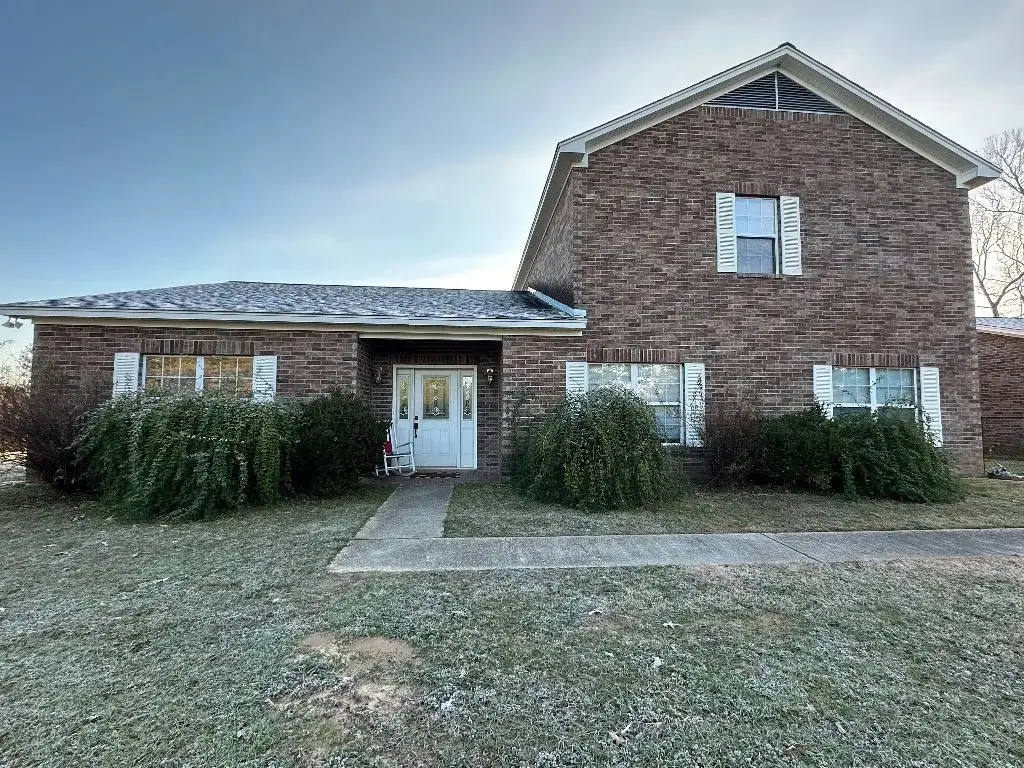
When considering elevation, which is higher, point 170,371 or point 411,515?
point 170,371

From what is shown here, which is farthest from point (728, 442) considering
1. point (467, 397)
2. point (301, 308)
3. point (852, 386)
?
point (301, 308)

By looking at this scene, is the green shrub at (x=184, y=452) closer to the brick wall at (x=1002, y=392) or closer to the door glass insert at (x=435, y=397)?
the door glass insert at (x=435, y=397)

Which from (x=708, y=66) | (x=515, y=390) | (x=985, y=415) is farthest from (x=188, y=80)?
(x=985, y=415)

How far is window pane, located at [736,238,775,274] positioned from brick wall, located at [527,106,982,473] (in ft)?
0.99

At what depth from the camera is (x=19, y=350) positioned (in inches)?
341

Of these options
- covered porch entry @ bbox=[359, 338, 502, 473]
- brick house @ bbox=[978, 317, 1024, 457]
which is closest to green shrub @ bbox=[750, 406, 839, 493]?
covered porch entry @ bbox=[359, 338, 502, 473]

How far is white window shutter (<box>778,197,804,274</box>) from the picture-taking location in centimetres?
959

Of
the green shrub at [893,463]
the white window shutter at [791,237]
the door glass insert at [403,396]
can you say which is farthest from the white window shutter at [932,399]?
the door glass insert at [403,396]

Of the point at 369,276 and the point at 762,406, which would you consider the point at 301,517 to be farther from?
the point at 369,276

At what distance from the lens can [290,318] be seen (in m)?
8.55

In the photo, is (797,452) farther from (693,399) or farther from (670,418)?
(670,418)

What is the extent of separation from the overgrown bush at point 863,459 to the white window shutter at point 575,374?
124 inches

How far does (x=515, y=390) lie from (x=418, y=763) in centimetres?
713

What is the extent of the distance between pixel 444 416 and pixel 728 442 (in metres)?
5.99
